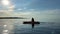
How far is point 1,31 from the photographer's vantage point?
6.41 m

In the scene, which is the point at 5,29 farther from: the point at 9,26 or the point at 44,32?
the point at 44,32

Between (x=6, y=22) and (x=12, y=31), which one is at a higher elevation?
(x=6, y=22)

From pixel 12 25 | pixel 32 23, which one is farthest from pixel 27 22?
pixel 12 25

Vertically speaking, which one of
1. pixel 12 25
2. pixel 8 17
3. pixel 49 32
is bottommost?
pixel 49 32

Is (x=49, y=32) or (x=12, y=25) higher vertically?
(x=12, y=25)

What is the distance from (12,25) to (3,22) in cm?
56

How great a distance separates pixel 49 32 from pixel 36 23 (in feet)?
2.99

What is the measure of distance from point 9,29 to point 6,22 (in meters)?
0.47

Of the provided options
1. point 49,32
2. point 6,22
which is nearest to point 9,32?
point 6,22

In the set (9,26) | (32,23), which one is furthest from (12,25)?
(32,23)

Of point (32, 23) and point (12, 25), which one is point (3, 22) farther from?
point (32, 23)

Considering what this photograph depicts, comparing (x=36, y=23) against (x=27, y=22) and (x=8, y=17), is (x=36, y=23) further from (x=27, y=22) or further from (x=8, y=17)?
(x=8, y=17)

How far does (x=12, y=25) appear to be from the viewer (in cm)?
670

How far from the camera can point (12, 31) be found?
21.2 ft
